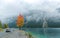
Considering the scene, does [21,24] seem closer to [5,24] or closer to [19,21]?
[19,21]

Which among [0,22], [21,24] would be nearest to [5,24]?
[0,22]

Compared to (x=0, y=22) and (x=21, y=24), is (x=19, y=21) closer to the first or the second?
(x=21, y=24)

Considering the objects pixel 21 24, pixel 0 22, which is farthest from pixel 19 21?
pixel 0 22

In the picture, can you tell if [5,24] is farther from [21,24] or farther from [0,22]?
[21,24]

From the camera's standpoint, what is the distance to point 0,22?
66562 millimetres

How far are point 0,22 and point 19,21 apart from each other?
20.5ft

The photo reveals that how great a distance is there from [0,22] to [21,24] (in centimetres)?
713

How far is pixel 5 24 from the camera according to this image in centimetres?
6819

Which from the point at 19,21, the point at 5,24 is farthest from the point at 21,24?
the point at 5,24

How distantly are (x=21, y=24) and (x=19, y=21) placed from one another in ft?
5.03

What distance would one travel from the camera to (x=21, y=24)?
64875 mm

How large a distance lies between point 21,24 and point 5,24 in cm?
639
